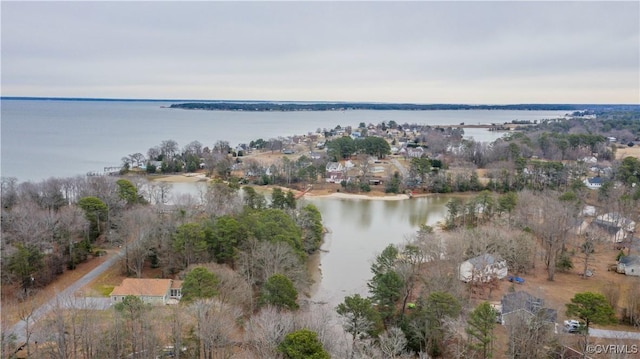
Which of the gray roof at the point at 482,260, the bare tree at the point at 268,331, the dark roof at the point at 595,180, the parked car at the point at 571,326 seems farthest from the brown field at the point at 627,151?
the bare tree at the point at 268,331

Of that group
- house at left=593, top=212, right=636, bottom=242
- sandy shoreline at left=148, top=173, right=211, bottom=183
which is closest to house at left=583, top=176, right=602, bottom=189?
house at left=593, top=212, right=636, bottom=242

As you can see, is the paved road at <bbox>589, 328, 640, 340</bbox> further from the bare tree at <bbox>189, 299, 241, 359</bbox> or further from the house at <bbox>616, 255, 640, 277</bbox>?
the bare tree at <bbox>189, 299, 241, 359</bbox>

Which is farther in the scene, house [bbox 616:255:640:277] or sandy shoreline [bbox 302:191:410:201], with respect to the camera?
sandy shoreline [bbox 302:191:410:201]

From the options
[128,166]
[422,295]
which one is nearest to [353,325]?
[422,295]

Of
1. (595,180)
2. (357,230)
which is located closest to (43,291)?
(357,230)

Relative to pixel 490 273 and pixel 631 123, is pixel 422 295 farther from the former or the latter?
pixel 631 123

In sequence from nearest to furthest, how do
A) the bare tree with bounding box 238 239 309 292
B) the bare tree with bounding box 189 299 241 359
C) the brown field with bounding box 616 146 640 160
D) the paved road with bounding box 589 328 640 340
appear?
the bare tree with bounding box 189 299 241 359, the paved road with bounding box 589 328 640 340, the bare tree with bounding box 238 239 309 292, the brown field with bounding box 616 146 640 160

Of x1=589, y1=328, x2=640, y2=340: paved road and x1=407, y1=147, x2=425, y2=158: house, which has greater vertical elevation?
x1=407, y1=147, x2=425, y2=158: house

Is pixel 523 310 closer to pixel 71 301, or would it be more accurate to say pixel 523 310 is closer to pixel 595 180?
pixel 71 301
